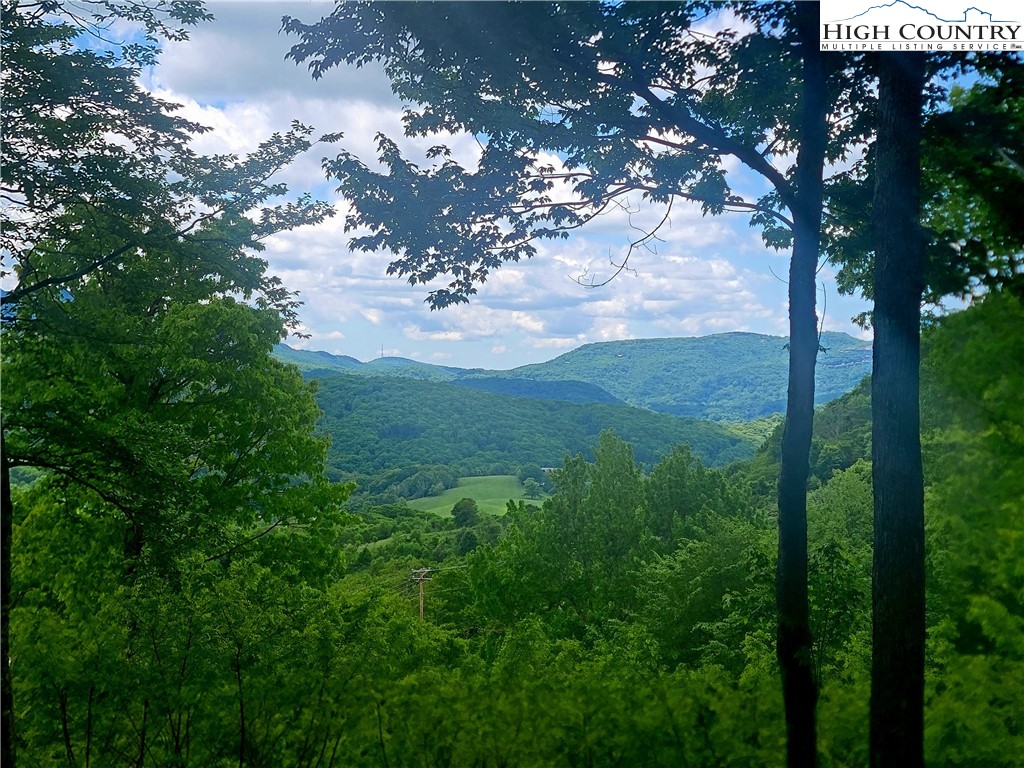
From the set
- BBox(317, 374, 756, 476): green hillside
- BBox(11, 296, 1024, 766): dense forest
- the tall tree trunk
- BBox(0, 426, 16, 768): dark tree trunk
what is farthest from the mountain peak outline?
BBox(317, 374, 756, 476): green hillside

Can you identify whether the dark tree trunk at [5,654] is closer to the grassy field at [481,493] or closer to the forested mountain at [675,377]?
the grassy field at [481,493]

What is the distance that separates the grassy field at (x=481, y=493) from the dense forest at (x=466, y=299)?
3967 centimetres

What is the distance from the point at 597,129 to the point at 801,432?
2.29 m

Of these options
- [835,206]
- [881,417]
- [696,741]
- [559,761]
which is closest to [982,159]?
[835,206]

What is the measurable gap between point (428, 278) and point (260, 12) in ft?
8.06

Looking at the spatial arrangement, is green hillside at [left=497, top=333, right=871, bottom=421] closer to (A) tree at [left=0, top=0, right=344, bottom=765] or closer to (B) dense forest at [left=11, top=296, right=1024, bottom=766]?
(B) dense forest at [left=11, top=296, right=1024, bottom=766]

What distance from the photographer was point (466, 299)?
457 centimetres

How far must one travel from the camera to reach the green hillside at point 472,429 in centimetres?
3053

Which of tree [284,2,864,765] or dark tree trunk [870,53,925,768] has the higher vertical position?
tree [284,2,864,765]

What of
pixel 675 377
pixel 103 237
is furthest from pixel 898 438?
pixel 675 377

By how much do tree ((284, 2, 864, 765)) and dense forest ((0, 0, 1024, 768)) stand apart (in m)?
0.02

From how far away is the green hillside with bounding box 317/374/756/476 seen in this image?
30.5 meters

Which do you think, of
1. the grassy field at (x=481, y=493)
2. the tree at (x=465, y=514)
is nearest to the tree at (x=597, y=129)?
the tree at (x=465, y=514)

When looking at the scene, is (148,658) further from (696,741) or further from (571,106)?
(571,106)
